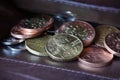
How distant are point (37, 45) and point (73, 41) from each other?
102 millimetres

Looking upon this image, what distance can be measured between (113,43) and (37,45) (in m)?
0.21

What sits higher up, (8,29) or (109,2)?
(109,2)

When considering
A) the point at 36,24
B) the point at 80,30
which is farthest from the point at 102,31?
the point at 36,24

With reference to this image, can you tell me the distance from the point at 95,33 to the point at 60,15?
135mm

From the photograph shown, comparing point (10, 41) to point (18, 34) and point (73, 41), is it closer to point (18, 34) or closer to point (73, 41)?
point (18, 34)

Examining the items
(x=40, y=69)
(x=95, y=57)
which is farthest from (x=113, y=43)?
(x=40, y=69)

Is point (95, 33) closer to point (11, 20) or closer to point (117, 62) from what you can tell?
point (117, 62)

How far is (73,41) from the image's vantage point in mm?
744

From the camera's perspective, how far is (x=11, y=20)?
0.82 m

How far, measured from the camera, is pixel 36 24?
798mm

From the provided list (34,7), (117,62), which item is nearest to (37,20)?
(34,7)

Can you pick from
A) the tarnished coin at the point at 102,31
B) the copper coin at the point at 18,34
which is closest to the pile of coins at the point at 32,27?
the copper coin at the point at 18,34

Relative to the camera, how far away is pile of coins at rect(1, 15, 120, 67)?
2.32 ft

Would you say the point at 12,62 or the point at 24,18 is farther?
the point at 24,18
